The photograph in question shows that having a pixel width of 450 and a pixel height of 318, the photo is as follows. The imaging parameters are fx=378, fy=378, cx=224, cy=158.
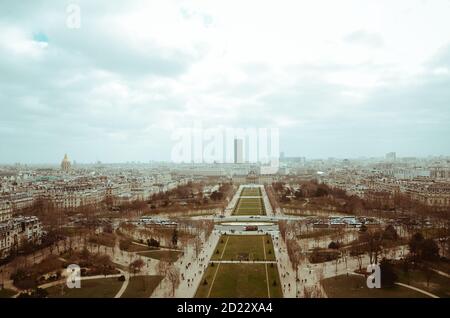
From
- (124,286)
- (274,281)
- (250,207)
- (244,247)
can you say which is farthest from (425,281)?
(250,207)

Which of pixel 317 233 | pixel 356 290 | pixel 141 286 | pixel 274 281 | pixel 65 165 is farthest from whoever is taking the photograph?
pixel 65 165

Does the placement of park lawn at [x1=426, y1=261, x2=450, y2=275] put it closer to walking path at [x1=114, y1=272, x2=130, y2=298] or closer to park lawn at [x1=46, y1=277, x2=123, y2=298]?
walking path at [x1=114, y1=272, x2=130, y2=298]

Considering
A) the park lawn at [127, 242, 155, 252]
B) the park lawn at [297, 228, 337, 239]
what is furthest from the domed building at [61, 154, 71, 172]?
the park lawn at [297, 228, 337, 239]

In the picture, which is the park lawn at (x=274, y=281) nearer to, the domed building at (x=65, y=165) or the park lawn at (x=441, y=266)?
the park lawn at (x=441, y=266)

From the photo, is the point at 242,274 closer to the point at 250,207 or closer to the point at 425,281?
the point at 425,281

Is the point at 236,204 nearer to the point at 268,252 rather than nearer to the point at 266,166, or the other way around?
the point at 268,252

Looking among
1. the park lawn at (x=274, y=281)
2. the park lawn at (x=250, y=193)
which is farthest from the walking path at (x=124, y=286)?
the park lawn at (x=250, y=193)
